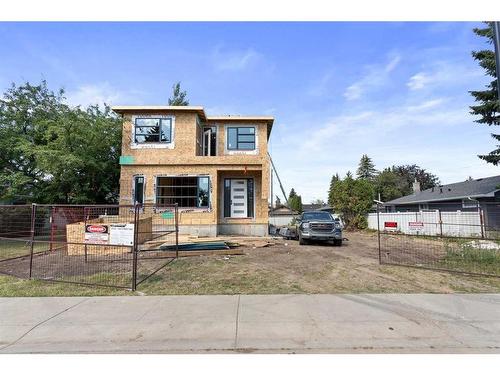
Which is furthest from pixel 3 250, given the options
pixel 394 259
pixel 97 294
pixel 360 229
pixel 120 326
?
pixel 360 229

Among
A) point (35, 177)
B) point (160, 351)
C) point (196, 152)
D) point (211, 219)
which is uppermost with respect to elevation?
point (196, 152)

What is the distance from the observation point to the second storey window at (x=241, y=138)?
62.6ft

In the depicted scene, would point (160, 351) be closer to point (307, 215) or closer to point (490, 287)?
point (490, 287)

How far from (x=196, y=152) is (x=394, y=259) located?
475 inches

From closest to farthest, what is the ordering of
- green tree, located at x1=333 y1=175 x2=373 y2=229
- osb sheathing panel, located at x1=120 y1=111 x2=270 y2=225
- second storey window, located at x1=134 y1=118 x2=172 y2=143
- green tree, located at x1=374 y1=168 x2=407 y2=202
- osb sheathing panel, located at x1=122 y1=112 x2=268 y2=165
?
osb sheathing panel, located at x1=120 y1=111 x2=270 y2=225 → osb sheathing panel, located at x1=122 y1=112 x2=268 y2=165 → second storey window, located at x1=134 y1=118 x2=172 y2=143 → green tree, located at x1=333 y1=175 x2=373 y2=229 → green tree, located at x1=374 y1=168 x2=407 y2=202

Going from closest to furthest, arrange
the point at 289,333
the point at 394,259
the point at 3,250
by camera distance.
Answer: the point at 289,333 → the point at 394,259 → the point at 3,250

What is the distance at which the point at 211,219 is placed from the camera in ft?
55.2

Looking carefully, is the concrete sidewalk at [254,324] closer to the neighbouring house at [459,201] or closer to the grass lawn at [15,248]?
the grass lawn at [15,248]

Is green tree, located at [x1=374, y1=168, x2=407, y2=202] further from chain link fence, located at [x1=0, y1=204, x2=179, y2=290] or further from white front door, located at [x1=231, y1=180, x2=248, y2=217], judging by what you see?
chain link fence, located at [x1=0, y1=204, x2=179, y2=290]

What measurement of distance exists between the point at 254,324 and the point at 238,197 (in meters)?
13.7

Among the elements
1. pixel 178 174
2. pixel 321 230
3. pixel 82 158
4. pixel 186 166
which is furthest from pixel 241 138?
pixel 82 158

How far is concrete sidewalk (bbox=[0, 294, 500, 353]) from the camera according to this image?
4.35m

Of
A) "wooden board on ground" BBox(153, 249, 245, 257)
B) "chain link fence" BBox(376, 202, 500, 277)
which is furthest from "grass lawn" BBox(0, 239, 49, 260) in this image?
"chain link fence" BBox(376, 202, 500, 277)

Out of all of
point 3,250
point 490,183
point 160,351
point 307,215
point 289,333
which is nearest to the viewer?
point 160,351
